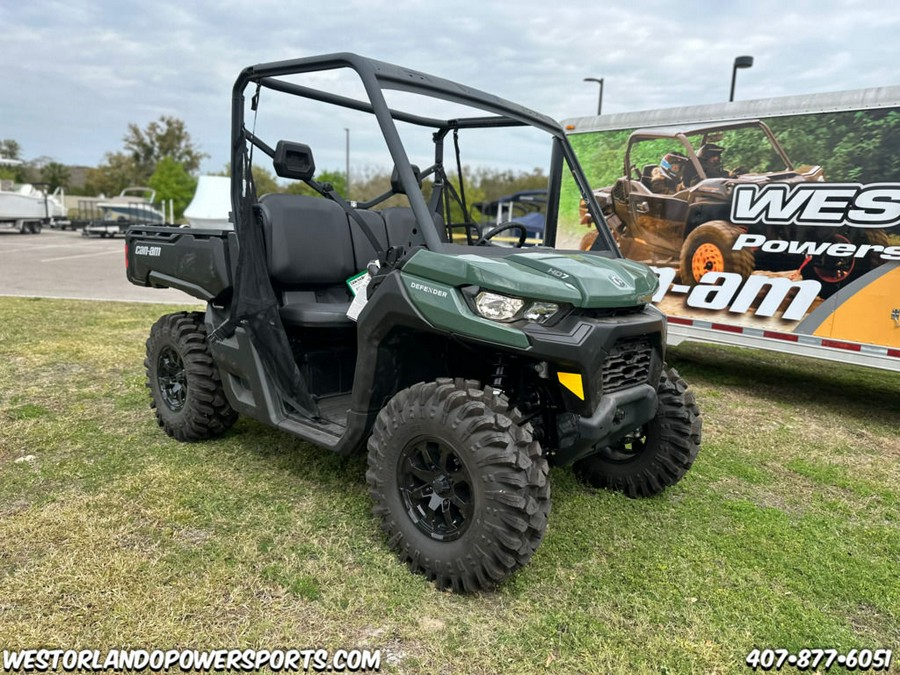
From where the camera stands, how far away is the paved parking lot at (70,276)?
11441 mm

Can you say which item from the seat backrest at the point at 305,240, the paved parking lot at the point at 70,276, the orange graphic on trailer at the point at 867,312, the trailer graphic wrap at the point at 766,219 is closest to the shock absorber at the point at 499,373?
the seat backrest at the point at 305,240

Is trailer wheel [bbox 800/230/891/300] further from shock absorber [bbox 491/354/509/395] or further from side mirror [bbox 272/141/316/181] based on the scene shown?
side mirror [bbox 272/141/316/181]

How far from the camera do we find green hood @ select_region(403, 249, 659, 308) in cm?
250

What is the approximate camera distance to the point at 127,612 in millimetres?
2412

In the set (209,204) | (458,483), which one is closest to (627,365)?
(458,483)

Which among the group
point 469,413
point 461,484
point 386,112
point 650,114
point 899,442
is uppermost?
point 650,114

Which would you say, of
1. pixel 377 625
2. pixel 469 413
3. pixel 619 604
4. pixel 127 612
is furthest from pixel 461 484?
pixel 127 612

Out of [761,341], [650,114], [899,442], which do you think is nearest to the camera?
[899,442]

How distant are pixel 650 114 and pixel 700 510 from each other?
4.63m

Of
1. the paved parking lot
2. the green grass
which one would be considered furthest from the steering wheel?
the paved parking lot

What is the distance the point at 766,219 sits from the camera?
589 cm

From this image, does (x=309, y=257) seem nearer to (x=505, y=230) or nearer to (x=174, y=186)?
(x=505, y=230)

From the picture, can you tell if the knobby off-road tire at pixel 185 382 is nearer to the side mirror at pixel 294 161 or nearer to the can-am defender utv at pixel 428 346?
the can-am defender utv at pixel 428 346

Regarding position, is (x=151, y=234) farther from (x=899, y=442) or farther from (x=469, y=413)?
(x=899, y=442)
